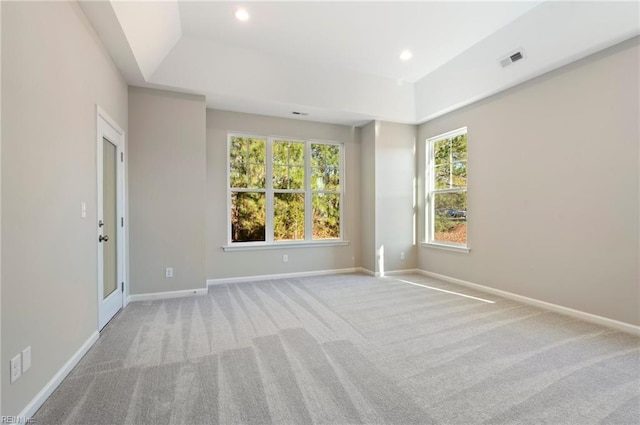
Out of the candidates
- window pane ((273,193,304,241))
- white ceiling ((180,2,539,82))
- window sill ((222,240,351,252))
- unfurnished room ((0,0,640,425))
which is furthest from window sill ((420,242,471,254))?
white ceiling ((180,2,539,82))

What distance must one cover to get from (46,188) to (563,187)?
459 cm

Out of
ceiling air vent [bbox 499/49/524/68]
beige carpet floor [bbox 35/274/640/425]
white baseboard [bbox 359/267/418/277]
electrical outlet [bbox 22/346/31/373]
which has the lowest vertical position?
beige carpet floor [bbox 35/274/640/425]

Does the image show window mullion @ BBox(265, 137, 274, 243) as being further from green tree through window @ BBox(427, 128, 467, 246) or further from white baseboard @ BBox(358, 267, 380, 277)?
green tree through window @ BBox(427, 128, 467, 246)

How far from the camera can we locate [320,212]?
5.38m

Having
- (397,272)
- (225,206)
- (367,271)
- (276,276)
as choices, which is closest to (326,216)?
(367,271)

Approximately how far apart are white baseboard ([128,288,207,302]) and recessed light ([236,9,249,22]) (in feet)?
11.0

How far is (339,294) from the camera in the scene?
4.05 metres

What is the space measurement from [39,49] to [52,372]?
1.97 meters

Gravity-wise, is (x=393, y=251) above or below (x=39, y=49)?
below

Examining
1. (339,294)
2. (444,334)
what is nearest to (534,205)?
(444,334)

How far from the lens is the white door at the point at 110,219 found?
276cm

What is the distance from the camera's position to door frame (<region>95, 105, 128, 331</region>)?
8.82 feet

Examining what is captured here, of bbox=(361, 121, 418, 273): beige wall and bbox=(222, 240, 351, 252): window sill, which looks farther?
bbox=(361, 121, 418, 273): beige wall

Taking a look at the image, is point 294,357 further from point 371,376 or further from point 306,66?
point 306,66
